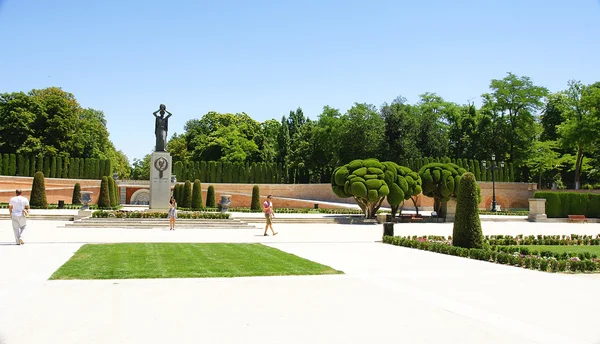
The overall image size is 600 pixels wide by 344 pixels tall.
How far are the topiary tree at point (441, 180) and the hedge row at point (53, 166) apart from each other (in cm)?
4160

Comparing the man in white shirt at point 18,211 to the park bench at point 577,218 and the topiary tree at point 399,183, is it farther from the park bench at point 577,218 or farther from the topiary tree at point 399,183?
the park bench at point 577,218

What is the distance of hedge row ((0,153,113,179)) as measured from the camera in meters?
57.2

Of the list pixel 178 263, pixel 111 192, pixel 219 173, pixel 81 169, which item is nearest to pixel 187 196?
pixel 111 192

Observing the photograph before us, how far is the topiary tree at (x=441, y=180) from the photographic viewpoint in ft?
112

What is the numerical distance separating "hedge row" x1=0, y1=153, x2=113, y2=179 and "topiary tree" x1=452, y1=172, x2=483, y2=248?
5367 cm

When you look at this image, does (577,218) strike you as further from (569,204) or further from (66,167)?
(66,167)

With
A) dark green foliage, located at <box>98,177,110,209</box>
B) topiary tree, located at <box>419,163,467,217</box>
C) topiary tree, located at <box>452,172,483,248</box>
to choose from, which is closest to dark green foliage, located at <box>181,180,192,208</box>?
dark green foliage, located at <box>98,177,110,209</box>

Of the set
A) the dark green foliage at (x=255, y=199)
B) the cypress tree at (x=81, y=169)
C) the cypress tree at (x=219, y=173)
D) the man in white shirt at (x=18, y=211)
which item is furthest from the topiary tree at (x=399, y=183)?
the cypress tree at (x=81, y=169)

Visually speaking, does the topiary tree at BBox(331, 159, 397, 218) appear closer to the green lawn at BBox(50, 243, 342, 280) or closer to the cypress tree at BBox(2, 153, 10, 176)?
the green lawn at BBox(50, 243, 342, 280)

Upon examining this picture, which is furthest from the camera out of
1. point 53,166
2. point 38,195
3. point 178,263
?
point 53,166

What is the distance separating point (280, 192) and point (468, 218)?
154ft

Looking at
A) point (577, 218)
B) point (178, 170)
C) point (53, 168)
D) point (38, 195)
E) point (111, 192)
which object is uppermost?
point (178, 170)

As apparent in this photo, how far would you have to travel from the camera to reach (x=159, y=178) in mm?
31156

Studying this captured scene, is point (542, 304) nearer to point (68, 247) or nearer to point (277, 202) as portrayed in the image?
point (68, 247)
